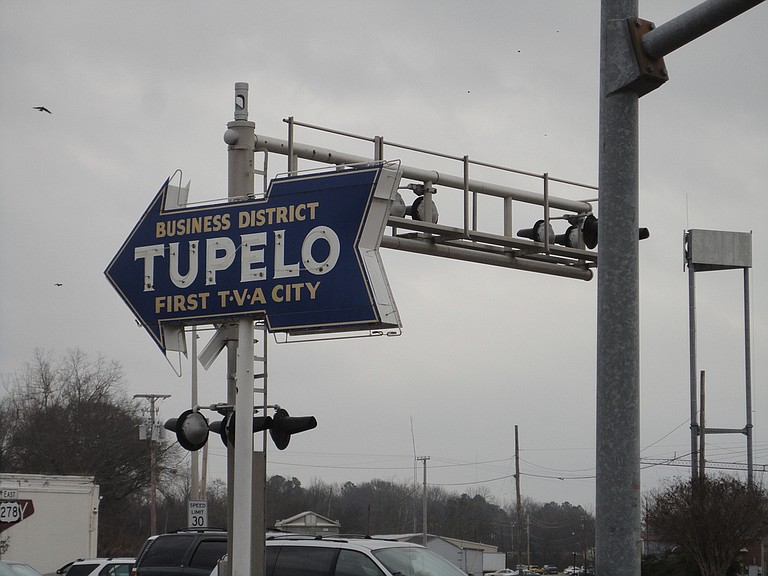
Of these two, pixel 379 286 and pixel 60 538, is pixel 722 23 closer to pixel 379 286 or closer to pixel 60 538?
pixel 379 286

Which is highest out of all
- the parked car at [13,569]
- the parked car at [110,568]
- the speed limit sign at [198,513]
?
the parked car at [13,569]

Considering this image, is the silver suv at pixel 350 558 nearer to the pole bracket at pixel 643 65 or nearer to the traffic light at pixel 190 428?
the traffic light at pixel 190 428

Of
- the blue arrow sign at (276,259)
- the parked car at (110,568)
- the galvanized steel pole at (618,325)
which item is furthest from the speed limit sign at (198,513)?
the galvanized steel pole at (618,325)

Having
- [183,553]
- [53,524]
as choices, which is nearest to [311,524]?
[183,553]

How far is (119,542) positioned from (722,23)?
55.4 meters

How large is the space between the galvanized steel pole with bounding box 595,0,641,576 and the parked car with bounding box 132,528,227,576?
8.94 meters

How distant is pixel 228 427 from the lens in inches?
445

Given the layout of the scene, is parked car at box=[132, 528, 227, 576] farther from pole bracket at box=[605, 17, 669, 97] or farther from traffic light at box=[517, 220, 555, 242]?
pole bracket at box=[605, 17, 669, 97]

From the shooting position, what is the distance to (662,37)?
267 inches

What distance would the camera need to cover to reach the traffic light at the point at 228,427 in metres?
11.0

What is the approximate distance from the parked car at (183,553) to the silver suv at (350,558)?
150 cm

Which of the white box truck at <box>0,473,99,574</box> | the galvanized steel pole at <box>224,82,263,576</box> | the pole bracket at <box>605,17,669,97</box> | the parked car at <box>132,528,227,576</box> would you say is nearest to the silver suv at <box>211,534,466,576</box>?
the parked car at <box>132,528,227,576</box>

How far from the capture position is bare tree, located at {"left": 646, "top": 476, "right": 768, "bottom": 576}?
35.9 meters

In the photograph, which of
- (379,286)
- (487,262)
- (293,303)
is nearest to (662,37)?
(379,286)
